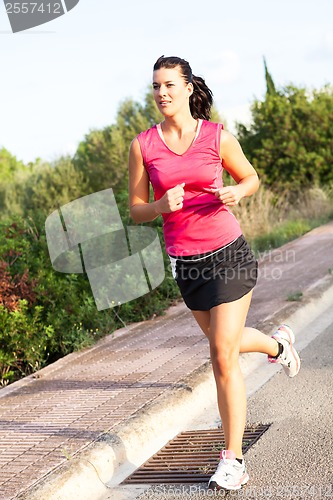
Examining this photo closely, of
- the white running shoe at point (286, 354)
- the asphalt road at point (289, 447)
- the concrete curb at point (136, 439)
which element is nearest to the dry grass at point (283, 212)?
the concrete curb at point (136, 439)

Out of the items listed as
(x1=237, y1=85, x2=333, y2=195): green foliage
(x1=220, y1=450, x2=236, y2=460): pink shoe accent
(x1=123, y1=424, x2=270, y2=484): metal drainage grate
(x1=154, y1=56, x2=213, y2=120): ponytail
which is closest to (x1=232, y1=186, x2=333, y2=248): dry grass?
(x1=237, y1=85, x2=333, y2=195): green foliage

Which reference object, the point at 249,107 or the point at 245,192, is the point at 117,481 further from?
the point at 249,107

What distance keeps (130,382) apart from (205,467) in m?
1.75

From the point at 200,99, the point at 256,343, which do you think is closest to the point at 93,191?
the point at 256,343

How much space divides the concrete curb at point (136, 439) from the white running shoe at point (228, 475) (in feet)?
2.26

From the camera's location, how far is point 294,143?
22.2m

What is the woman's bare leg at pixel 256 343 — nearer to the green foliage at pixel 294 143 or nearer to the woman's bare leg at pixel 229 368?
the woman's bare leg at pixel 229 368

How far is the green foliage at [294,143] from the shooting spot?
2212 centimetres

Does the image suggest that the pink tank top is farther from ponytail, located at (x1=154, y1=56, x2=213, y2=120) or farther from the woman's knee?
the woman's knee

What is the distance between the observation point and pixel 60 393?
251 inches

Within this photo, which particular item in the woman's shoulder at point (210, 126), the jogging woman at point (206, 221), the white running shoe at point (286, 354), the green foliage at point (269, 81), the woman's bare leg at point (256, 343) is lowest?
the green foliage at point (269, 81)

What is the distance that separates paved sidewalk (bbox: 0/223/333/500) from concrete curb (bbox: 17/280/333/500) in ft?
0.14

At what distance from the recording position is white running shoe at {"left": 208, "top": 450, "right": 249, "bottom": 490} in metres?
4.33

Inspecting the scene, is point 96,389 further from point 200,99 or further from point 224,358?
point 200,99
